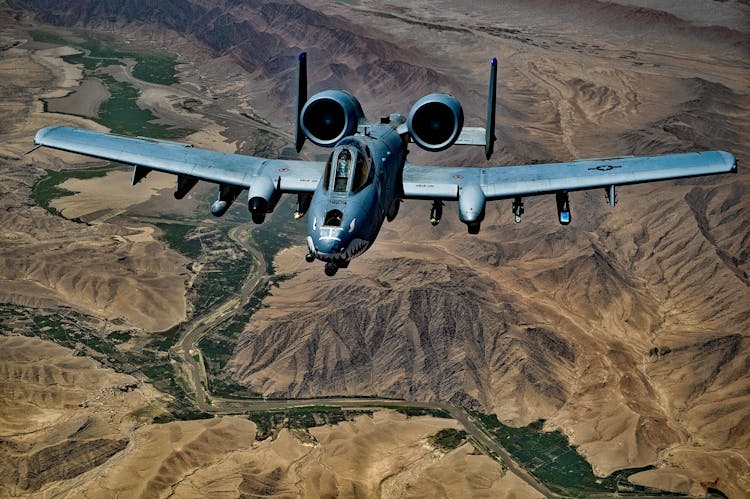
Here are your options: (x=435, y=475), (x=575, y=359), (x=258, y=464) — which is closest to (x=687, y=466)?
(x=575, y=359)

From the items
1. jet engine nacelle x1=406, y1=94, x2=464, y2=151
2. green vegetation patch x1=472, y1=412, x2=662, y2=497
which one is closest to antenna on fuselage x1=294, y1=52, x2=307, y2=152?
jet engine nacelle x1=406, y1=94, x2=464, y2=151

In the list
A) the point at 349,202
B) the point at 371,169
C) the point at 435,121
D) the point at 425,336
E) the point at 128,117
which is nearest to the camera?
the point at 349,202

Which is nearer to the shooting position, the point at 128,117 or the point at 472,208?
the point at 472,208

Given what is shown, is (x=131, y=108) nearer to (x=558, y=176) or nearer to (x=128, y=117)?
(x=128, y=117)

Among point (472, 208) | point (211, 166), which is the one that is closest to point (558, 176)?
point (472, 208)

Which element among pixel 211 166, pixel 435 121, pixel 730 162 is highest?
pixel 435 121

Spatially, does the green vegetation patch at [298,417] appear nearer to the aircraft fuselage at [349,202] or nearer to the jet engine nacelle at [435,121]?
the aircraft fuselage at [349,202]

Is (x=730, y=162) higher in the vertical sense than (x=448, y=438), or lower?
higher

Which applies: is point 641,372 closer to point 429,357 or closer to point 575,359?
point 575,359

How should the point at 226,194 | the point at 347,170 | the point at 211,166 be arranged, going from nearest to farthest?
the point at 347,170, the point at 226,194, the point at 211,166
